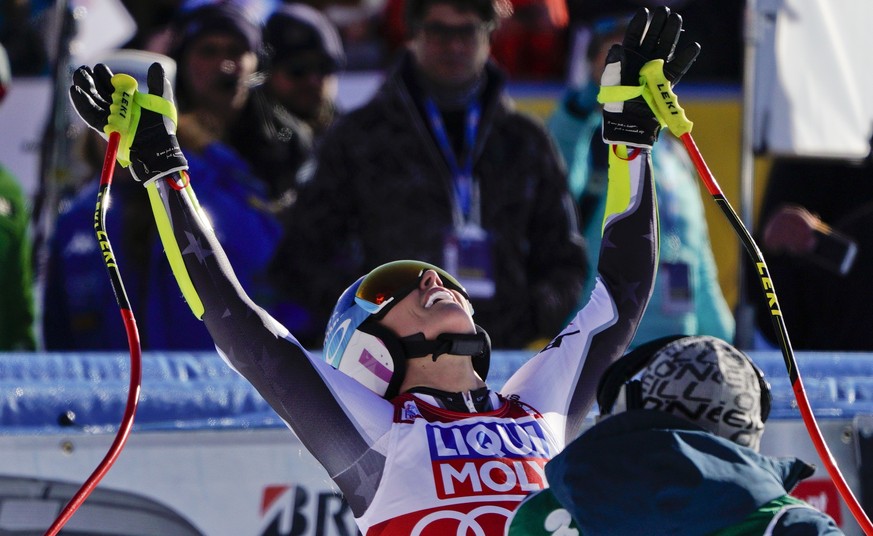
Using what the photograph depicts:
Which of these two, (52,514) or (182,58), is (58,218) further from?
(52,514)

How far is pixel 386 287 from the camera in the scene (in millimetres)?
3965

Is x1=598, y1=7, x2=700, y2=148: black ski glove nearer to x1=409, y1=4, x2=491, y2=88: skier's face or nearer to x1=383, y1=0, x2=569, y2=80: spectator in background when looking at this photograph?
x1=409, y1=4, x2=491, y2=88: skier's face

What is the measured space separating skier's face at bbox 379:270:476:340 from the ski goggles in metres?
0.02

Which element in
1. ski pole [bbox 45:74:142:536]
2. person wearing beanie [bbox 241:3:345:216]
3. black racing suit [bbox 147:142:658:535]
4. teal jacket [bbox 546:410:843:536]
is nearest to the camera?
teal jacket [bbox 546:410:843:536]

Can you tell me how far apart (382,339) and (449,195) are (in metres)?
1.25

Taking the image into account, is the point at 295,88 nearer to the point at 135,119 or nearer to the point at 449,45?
the point at 449,45

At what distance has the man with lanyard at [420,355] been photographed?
11.8 ft

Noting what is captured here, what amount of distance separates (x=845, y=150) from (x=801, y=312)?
0.62 meters

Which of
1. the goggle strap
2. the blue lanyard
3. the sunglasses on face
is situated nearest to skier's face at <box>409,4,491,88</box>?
the sunglasses on face

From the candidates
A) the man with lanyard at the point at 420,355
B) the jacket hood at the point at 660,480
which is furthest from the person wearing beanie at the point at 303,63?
Answer: the jacket hood at the point at 660,480

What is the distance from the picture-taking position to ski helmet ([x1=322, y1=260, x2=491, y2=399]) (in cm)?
389

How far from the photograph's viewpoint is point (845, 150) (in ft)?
18.2

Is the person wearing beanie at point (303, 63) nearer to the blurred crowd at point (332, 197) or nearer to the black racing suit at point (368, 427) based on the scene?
the blurred crowd at point (332, 197)

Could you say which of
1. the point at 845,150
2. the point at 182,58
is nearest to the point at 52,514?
the point at 182,58
